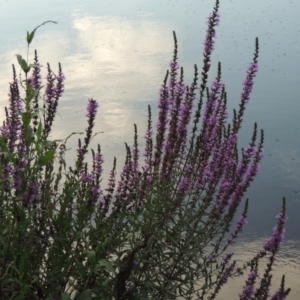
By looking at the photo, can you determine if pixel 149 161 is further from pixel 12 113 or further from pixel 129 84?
pixel 129 84

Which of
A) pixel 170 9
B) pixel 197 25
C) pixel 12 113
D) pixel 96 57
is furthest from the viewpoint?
pixel 170 9

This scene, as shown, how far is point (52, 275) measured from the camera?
2652mm

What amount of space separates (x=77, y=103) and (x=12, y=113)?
5.10m

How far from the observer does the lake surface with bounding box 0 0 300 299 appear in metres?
6.19

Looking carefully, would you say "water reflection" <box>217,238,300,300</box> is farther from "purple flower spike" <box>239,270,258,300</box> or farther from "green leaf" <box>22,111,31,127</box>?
"green leaf" <box>22,111,31,127</box>

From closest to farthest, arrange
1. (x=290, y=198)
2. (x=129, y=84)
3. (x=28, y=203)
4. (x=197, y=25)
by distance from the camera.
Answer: (x=28, y=203) → (x=290, y=198) → (x=129, y=84) → (x=197, y=25)

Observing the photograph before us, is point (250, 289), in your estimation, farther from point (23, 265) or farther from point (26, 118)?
point (26, 118)

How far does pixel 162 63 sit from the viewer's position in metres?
9.50

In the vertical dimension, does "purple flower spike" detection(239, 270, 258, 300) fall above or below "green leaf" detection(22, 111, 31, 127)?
below

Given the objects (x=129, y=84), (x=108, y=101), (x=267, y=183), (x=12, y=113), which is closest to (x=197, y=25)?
(x=129, y=84)

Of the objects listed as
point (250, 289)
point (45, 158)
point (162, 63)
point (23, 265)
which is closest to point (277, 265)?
point (250, 289)

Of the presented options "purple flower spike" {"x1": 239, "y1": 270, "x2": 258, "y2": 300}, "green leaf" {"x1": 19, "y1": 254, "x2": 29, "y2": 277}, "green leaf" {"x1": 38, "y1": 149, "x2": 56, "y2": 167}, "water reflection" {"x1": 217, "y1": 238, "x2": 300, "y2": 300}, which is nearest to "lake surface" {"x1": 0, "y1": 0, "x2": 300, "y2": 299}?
"water reflection" {"x1": 217, "y1": 238, "x2": 300, "y2": 300}

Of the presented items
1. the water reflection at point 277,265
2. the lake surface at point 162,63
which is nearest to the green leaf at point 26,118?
the water reflection at point 277,265

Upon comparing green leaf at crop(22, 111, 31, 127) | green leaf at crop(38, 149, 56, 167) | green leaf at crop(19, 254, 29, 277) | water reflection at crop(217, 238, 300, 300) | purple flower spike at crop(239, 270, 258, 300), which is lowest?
water reflection at crop(217, 238, 300, 300)
